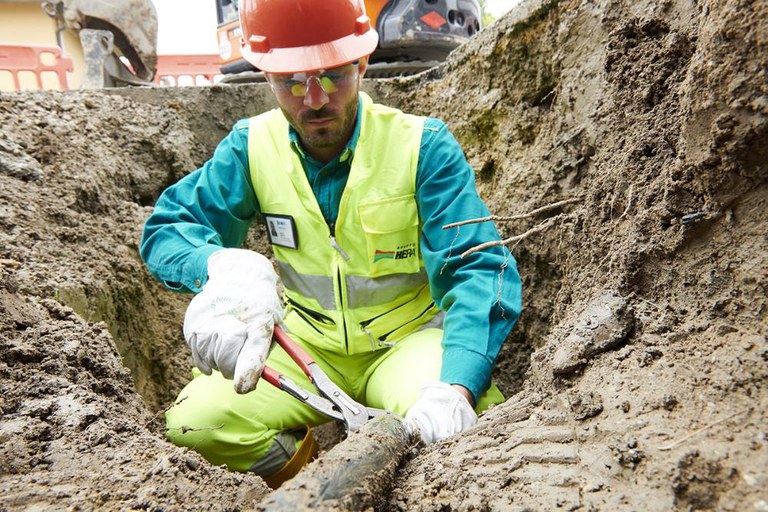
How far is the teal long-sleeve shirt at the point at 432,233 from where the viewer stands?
184 centimetres

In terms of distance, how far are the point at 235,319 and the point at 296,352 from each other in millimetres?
222

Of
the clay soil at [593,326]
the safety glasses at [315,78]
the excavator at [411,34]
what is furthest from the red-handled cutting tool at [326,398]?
the excavator at [411,34]

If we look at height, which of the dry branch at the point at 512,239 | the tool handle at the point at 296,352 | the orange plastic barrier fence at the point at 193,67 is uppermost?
the orange plastic barrier fence at the point at 193,67

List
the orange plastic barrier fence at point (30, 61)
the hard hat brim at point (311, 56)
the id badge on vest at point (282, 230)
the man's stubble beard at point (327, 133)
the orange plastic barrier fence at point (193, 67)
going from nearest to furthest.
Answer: the hard hat brim at point (311, 56) → the man's stubble beard at point (327, 133) → the id badge on vest at point (282, 230) → the orange plastic barrier fence at point (30, 61) → the orange plastic barrier fence at point (193, 67)

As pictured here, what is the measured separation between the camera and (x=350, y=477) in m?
0.99

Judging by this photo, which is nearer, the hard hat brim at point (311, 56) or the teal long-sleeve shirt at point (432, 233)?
the teal long-sleeve shirt at point (432, 233)

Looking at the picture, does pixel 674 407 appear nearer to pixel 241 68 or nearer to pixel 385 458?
pixel 385 458

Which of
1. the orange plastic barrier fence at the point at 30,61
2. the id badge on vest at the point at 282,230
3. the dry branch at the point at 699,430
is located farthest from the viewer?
the orange plastic barrier fence at the point at 30,61

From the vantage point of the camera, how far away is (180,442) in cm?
198

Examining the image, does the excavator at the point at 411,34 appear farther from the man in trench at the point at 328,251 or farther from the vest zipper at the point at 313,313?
the vest zipper at the point at 313,313

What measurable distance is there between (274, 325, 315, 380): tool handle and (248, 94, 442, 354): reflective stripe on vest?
15.8 inches

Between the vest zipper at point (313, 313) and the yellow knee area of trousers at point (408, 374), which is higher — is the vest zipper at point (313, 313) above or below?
above

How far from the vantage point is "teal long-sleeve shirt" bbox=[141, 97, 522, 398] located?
1.84 metres

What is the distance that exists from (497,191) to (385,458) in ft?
5.85
